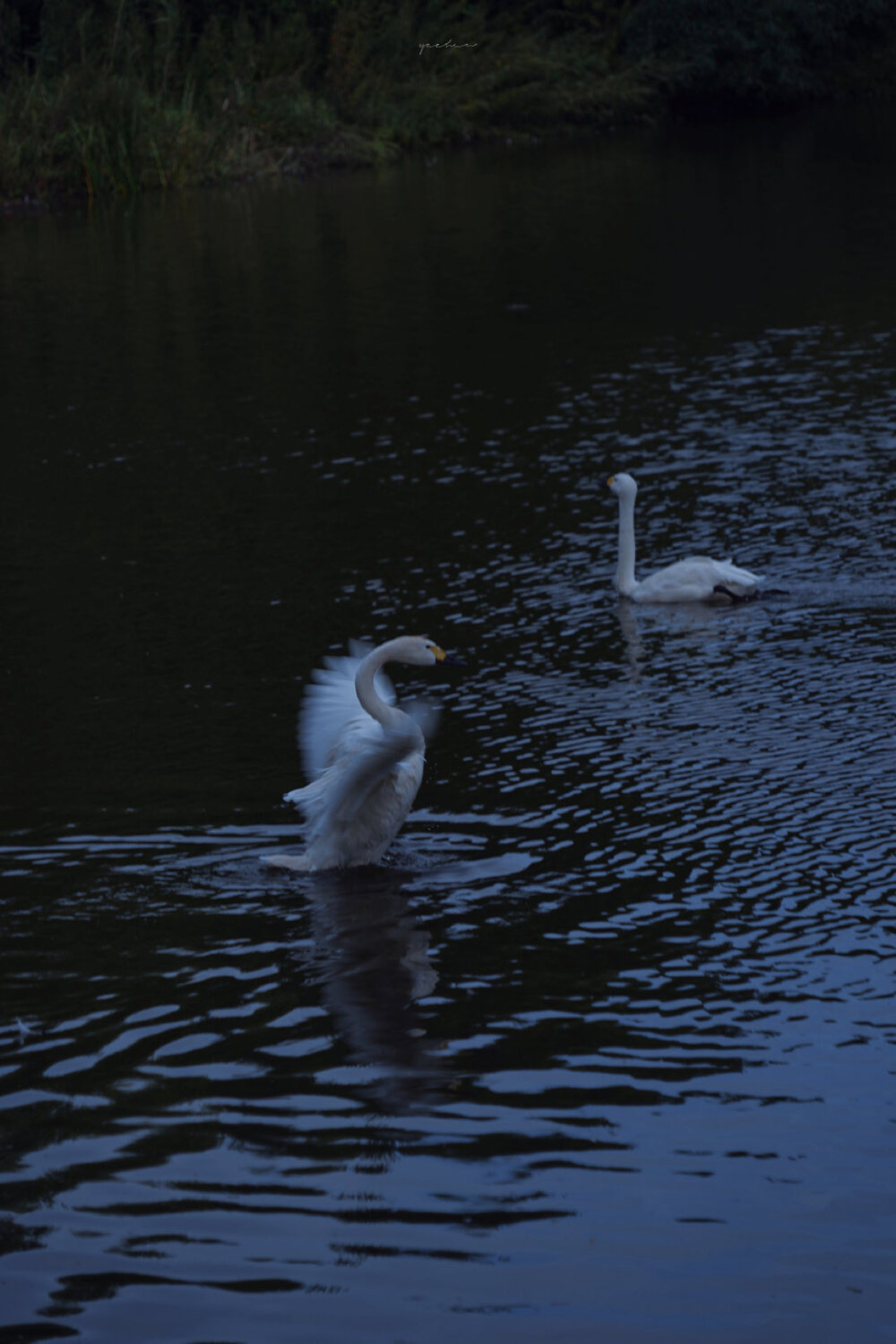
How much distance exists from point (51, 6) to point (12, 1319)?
4293 centimetres

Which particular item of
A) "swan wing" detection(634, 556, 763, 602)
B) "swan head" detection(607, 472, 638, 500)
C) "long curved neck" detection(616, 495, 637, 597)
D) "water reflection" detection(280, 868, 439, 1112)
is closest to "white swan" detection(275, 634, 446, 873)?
"water reflection" detection(280, 868, 439, 1112)

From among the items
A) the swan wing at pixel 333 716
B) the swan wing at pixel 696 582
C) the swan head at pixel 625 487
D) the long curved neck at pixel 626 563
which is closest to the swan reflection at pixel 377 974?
the swan wing at pixel 333 716

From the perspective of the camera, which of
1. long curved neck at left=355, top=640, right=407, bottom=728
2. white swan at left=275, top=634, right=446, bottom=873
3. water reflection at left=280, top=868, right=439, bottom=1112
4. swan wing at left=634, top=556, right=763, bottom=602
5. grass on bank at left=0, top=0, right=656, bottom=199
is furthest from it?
grass on bank at left=0, top=0, right=656, bottom=199

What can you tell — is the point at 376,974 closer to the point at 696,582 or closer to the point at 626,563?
the point at 696,582

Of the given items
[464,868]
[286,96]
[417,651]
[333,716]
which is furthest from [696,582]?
[286,96]

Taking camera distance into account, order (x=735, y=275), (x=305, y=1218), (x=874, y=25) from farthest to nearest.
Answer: (x=874, y=25), (x=735, y=275), (x=305, y=1218)

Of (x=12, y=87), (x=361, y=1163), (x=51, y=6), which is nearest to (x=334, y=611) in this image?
(x=361, y=1163)

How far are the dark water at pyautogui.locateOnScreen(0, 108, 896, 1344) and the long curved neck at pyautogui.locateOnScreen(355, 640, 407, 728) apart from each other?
73cm

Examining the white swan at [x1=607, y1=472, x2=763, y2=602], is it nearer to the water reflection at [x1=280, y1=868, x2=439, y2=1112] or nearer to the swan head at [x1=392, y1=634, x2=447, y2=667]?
the swan head at [x1=392, y1=634, x2=447, y2=667]

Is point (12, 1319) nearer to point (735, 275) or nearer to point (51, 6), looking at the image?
point (735, 275)

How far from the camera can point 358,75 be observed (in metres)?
45.8

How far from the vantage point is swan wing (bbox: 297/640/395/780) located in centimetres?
801

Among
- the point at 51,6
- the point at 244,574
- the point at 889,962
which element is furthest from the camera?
the point at 51,6

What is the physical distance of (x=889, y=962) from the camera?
6.37 meters
